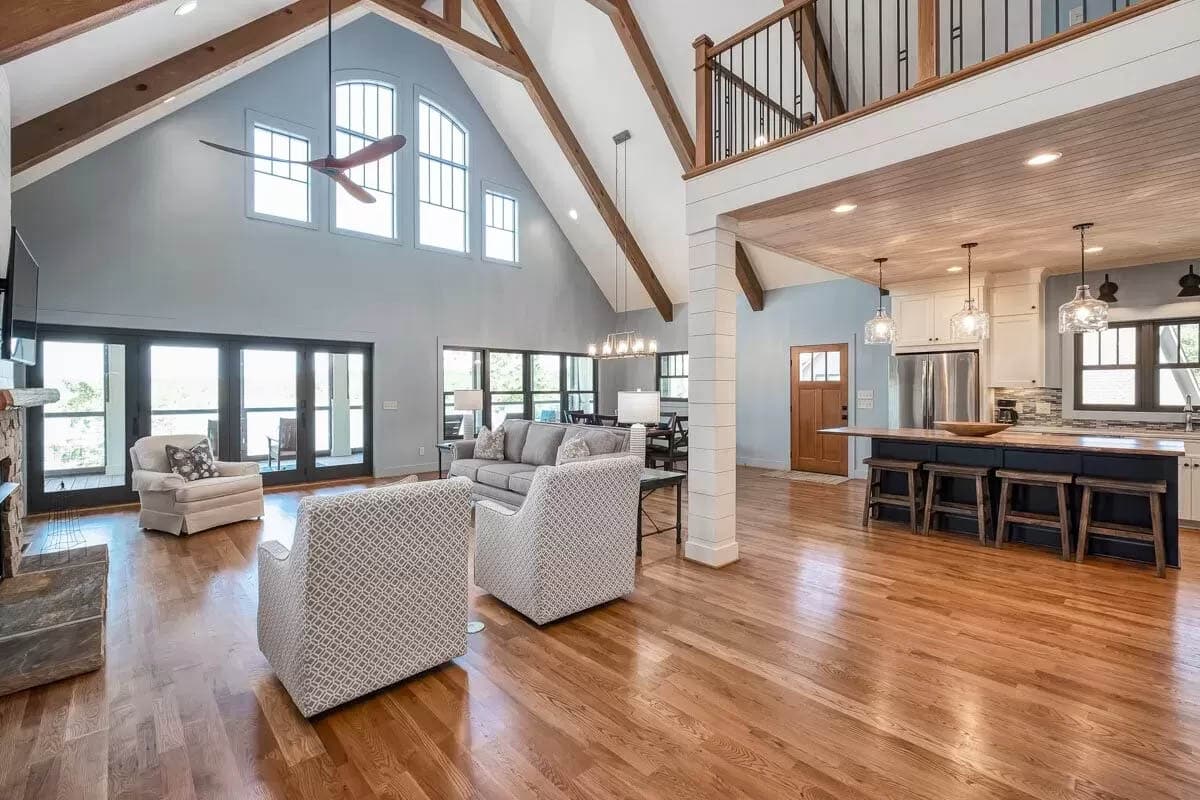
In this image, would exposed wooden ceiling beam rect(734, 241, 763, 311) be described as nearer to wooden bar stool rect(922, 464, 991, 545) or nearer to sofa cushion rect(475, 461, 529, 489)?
wooden bar stool rect(922, 464, 991, 545)

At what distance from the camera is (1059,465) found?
444 centimetres

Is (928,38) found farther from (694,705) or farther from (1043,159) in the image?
(694,705)

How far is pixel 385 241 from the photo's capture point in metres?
7.83

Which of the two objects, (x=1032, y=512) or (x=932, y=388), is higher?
(x=932, y=388)

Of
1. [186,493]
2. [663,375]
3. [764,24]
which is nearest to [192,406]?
[186,493]

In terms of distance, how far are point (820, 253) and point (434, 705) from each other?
4899 mm

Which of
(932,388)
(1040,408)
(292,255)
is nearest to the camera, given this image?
(1040,408)

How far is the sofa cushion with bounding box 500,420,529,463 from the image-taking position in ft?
19.4

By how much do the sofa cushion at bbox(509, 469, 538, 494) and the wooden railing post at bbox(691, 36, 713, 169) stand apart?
9.86 feet

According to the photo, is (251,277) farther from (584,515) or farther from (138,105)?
(584,515)

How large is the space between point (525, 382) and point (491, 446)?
12.6ft

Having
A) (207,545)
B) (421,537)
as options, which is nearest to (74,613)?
(207,545)

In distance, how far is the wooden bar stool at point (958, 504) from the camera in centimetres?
454

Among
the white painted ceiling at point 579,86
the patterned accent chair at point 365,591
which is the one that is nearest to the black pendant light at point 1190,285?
the white painted ceiling at point 579,86
